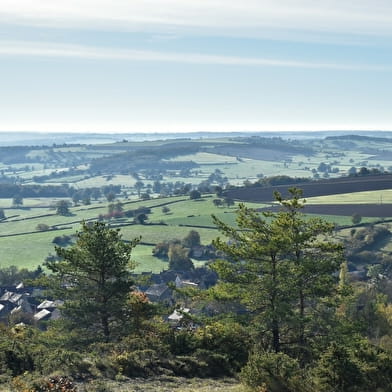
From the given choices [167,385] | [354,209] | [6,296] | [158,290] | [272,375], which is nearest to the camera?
[272,375]

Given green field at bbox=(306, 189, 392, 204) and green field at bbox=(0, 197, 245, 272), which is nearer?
green field at bbox=(0, 197, 245, 272)

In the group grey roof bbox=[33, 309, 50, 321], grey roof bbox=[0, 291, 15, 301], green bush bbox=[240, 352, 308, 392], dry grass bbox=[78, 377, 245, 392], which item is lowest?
grey roof bbox=[33, 309, 50, 321]

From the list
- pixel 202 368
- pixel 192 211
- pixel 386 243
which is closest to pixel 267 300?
pixel 202 368

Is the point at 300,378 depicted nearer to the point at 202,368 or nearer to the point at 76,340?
the point at 202,368

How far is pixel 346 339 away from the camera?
107ft

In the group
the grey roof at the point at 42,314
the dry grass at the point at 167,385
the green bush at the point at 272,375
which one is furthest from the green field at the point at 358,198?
the green bush at the point at 272,375

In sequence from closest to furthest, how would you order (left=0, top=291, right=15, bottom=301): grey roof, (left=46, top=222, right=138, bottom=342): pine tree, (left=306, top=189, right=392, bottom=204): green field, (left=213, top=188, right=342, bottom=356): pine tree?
(left=213, top=188, right=342, bottom=356): pine tree → (left=46, top=222, right=138, bottom=342): pine tree → (left=0, top=291, right=15, bottom=301): grey roof → (left=306, top=189, right=392, bottom=204): green field

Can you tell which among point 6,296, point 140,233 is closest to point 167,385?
point 6,296

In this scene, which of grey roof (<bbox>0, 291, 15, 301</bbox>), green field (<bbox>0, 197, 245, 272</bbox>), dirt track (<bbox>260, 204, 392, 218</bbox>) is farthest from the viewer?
dirt track (<bbox>260, 204, 392, 218</bbox>)

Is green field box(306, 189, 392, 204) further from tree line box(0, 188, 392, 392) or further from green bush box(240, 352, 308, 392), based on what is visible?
green bush box(240, 352, 308, 392)

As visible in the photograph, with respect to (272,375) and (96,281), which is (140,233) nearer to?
(96,281)

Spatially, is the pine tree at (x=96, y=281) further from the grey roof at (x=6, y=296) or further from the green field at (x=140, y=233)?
the green field at (x=140, y=233)

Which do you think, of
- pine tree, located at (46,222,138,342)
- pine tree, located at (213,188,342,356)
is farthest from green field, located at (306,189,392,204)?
pine tree, located at (46,222,138,342)

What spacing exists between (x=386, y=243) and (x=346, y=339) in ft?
374
